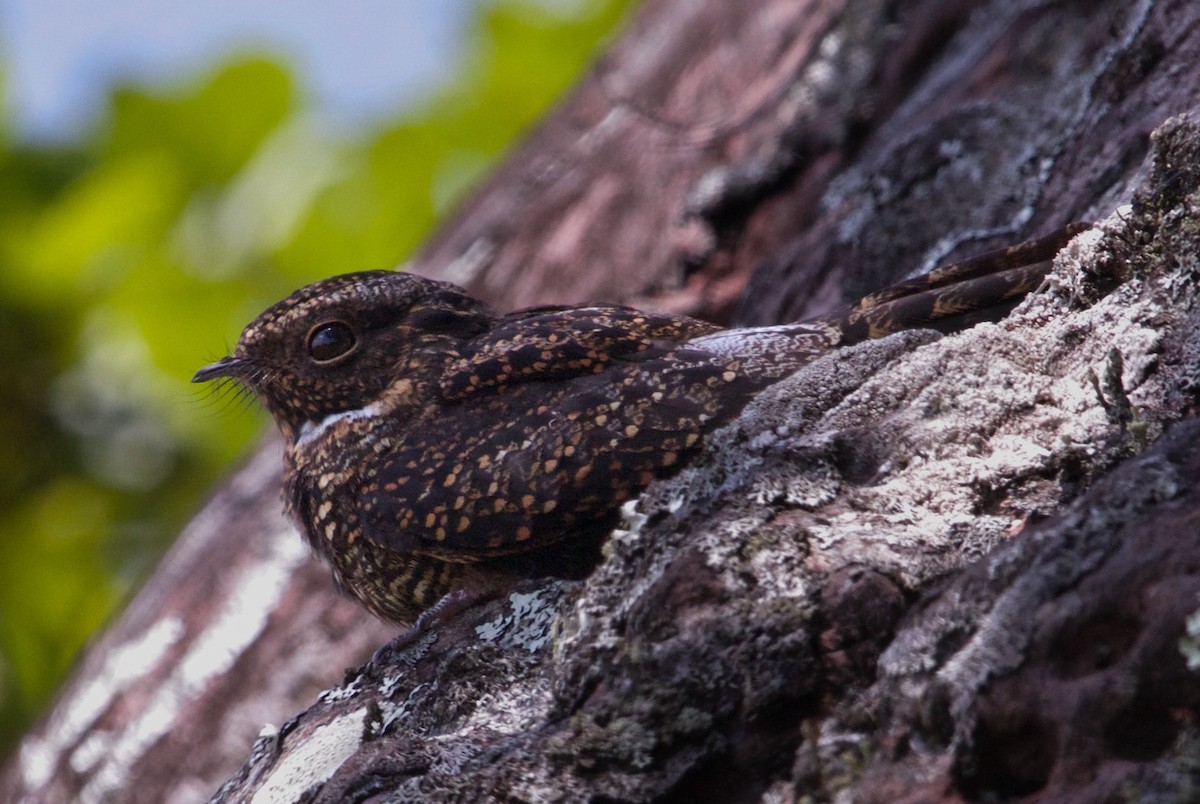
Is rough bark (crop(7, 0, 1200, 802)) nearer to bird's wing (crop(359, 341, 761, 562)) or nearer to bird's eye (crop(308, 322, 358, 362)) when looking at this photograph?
bird's wing (crop(359, 341, 761, 562))

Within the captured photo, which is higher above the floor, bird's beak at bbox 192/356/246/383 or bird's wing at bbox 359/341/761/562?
bird's beak at bbox 192/356/246/383

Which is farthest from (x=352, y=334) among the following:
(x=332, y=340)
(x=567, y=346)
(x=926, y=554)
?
(x=926, y=554)

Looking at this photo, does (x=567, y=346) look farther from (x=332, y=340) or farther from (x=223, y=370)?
(x=223, y=370)

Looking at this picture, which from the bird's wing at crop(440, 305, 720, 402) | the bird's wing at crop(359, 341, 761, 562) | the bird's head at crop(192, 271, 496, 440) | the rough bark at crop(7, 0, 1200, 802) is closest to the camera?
the rough bark at crop(7, 0, 1200, 802)

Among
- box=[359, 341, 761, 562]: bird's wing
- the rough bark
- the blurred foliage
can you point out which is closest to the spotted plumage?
box=[359, 341, 761, 562]: bird's wing

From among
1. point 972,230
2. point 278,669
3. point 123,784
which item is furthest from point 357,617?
point 972,230

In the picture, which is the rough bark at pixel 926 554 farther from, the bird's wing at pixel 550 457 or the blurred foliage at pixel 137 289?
the blurred foliage at pixel 137 289
